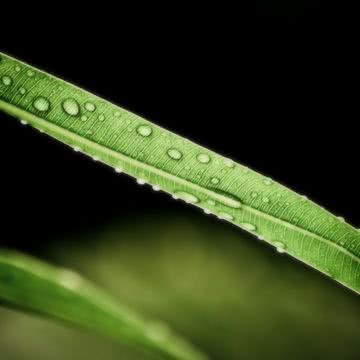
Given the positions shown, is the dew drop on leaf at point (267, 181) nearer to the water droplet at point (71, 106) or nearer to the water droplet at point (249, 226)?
the water droplet at point (249, 226)

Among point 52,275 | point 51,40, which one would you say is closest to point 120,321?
point 52,275

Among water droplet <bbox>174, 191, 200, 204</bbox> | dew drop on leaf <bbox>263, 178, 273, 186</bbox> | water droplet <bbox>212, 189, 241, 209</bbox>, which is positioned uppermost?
dew drop on leaf <bbox>263, 178, 273, 186</bbox>

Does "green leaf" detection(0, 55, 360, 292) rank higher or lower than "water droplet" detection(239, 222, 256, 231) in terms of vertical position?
higher

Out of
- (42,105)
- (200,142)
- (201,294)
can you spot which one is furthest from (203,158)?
(201,294)

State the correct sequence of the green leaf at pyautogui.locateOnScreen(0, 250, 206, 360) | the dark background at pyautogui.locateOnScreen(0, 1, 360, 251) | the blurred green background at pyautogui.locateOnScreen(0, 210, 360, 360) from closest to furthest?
1. the green leaf at pyautogui.locateOnScreen(0, 250, 206, 360)
2. the dark background at pyautogui.locateOnScreen(0, 1, 360, 251)
3. the blurred green background at pyautogui.locateOnScreen(0, 210, 360, 360)

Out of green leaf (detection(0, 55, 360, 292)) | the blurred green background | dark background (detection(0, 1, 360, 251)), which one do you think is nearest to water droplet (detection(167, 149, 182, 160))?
green leaf (detection(0, 55, 360, 292))

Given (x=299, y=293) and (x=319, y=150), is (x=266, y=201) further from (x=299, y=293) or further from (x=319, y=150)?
(x=299, y=293)

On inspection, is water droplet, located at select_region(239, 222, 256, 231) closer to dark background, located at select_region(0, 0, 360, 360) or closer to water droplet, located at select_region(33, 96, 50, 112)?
water droplet, located at select_region(33, 96, 50, 112)
